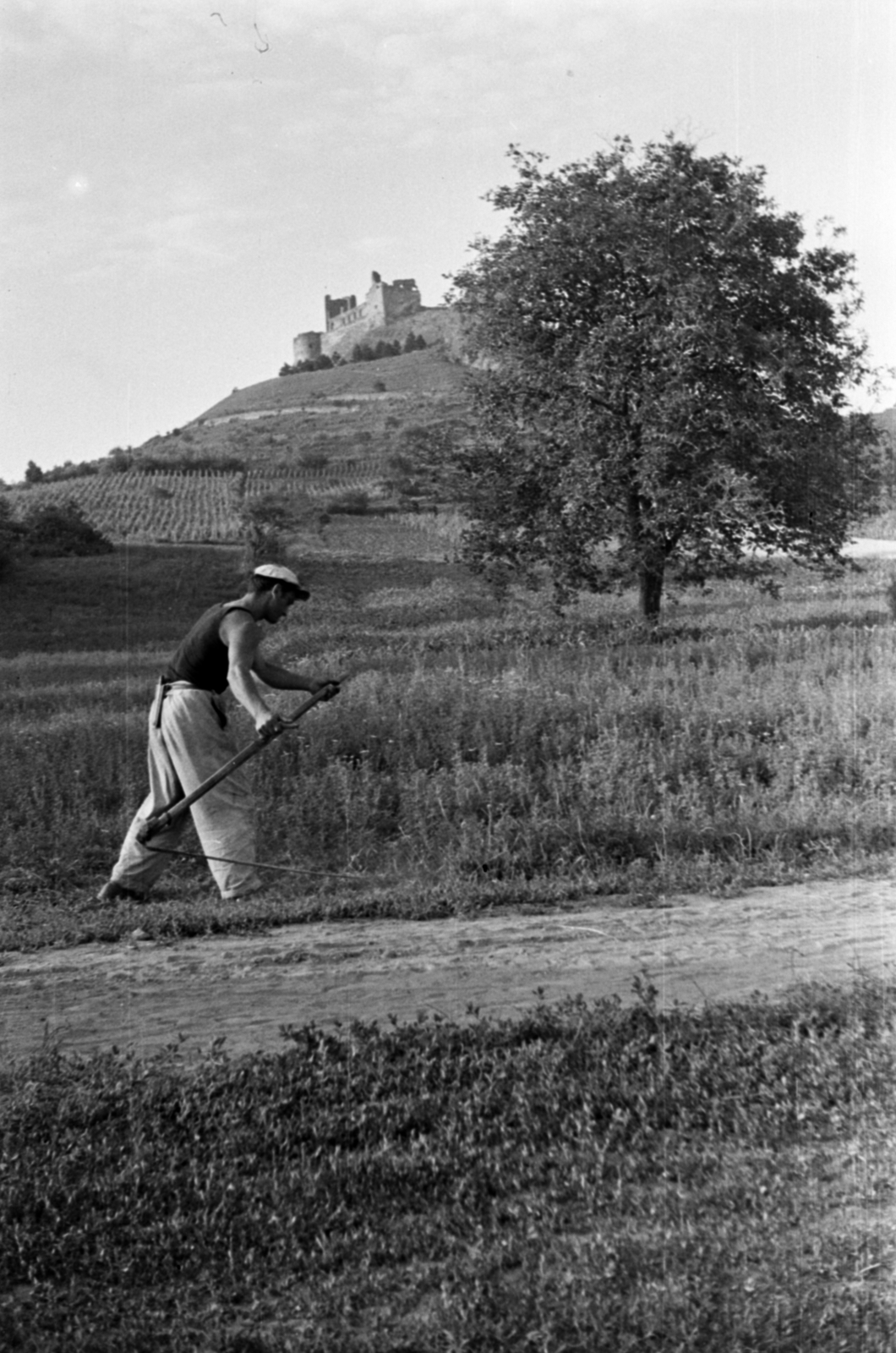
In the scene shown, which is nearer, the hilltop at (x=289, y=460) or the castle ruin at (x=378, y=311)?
the hilltop at (x=289, y=460)

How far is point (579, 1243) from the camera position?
3.42m

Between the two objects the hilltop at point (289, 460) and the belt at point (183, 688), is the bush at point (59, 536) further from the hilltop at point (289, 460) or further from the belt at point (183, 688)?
the belt at point (183, 688)

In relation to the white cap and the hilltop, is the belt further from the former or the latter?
the hilltop

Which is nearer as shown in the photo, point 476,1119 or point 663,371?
point 476,1119

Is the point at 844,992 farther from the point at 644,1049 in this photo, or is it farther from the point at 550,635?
the point at 550,635

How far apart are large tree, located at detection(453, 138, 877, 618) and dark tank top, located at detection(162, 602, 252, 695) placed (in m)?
13.4

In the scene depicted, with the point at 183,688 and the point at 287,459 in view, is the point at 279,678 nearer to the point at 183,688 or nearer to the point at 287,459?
the point at 183,688

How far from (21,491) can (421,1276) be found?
7548 cm

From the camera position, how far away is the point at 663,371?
20.0m

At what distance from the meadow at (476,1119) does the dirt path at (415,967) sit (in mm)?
301

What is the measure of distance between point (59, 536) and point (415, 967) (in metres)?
41.3

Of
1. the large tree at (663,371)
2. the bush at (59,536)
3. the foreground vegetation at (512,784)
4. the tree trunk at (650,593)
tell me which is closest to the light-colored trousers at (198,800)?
the foreground vegetation at (512,784)

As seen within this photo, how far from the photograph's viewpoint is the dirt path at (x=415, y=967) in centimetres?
539

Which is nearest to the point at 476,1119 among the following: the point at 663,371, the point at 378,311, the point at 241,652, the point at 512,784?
the point at 241,652
